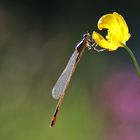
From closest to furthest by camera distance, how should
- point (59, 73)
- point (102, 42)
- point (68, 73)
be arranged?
point (102, 42)
point (68, 73)
point (59, 73)

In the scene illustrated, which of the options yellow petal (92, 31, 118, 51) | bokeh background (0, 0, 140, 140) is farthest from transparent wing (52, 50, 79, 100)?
bokeh background (0, 0, 140, 140)

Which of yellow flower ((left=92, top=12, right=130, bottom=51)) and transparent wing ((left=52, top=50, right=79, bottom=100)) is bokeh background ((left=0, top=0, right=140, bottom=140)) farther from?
yellow flower ((left=92, top=12, right=130, bottom=51))

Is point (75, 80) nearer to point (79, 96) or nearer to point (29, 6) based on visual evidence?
point (79, 96)

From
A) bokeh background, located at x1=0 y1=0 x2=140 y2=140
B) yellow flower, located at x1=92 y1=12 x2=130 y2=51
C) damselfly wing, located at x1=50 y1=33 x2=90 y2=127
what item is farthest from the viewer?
bokeh background, located at x1=0 y1=0 x2=140 y2=140

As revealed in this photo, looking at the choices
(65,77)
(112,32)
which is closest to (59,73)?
(65,77)

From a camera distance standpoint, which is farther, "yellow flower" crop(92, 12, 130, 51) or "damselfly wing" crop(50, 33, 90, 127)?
"damselfly wing" crop(50, 33, 90, 127)

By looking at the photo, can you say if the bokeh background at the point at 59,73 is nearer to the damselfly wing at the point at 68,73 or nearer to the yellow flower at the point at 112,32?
the damselfly wing at the point at 68,73

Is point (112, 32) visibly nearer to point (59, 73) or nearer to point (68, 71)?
point (68, 71)

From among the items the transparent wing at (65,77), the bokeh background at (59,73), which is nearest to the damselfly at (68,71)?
the transparent wing at (65,77)
